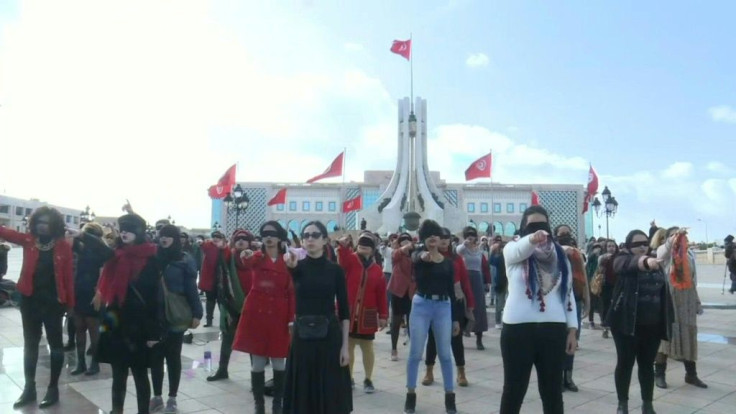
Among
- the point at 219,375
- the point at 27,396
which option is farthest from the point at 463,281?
the point at 27,396

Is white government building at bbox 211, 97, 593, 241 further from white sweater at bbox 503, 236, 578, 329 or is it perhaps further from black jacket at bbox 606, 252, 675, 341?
white sweater at bbox 503, 236, 578, 329

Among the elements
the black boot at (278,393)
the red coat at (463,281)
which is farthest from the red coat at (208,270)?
the red coat at (463,281)

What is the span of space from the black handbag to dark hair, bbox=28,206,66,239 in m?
3.00

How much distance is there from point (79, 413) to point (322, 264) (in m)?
2.84

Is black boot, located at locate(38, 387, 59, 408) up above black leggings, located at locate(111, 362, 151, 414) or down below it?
below

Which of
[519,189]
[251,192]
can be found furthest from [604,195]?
[251,192]

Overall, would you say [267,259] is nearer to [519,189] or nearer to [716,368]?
[716,368]

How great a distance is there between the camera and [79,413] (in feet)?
16.8

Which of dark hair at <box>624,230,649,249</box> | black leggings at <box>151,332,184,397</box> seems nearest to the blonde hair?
dark hair at <box>624,230,649,249</box>

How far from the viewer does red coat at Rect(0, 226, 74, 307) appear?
5332 millimetres

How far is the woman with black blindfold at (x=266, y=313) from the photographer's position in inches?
191

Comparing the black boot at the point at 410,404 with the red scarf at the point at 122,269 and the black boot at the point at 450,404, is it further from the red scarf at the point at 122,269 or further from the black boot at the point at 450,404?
the red scarf at the point at 122,269

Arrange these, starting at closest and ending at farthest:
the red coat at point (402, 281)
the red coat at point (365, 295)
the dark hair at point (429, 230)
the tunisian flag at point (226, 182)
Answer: the dark hair at point (429, 230), the red coat at point (365, 295), the red coat at point (402, 281), the tunisian flag at point (226, 182)

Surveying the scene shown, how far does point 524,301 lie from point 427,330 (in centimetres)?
180
